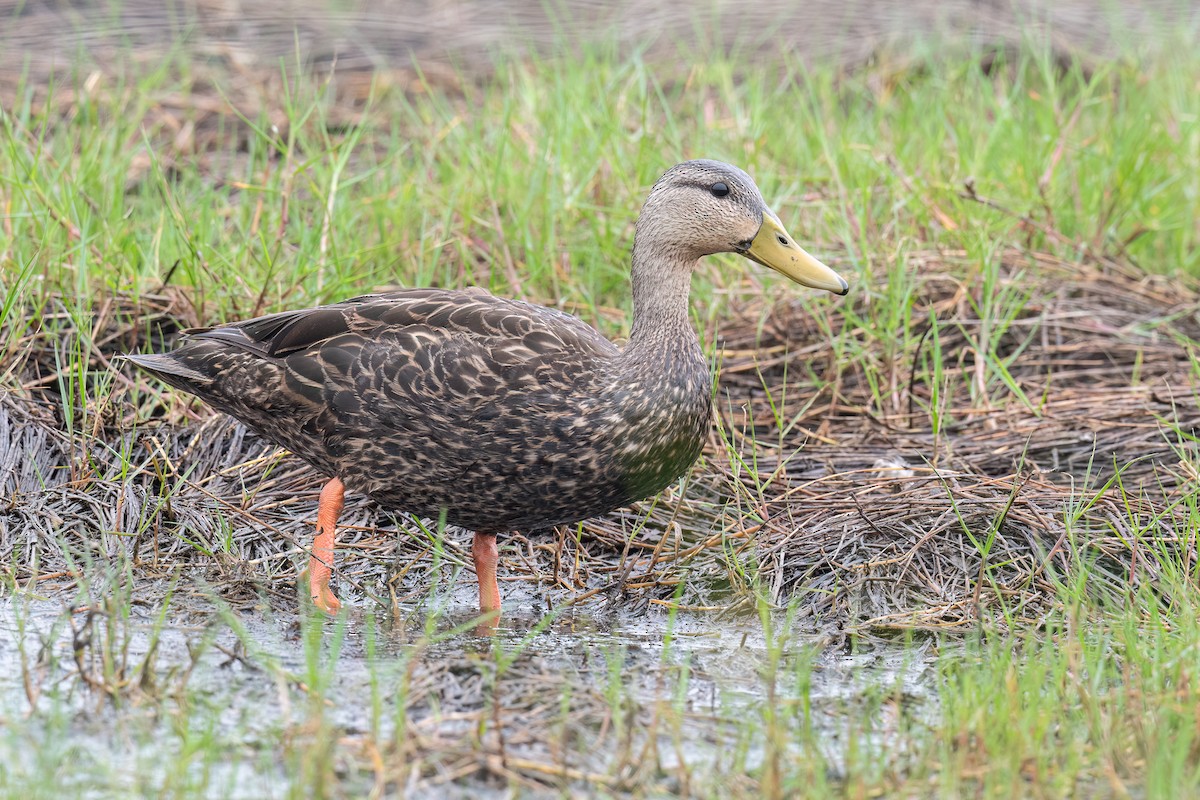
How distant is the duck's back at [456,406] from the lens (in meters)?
4.44

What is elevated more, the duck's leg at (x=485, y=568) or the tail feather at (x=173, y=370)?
the tail feather at (x=173, y=370)

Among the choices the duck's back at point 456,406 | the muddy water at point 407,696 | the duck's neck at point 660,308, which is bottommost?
the muddy water at point 407,696

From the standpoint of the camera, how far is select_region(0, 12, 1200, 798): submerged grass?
3.44m

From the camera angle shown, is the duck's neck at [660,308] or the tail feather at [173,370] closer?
the duck's neck at [660,308]

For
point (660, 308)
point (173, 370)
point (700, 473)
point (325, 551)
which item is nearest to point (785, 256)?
point (660, 308)

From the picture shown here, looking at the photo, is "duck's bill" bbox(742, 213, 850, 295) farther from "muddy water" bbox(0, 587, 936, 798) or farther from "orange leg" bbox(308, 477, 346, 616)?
"orange leg" bbox(308, 477, 346, 616)

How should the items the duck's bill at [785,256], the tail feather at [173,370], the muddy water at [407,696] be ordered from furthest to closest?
the tail feather at [173,370]
the duck's bill at [785,256]
the muddy water at [407,696]

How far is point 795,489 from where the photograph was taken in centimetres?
534

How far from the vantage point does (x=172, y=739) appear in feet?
11.2

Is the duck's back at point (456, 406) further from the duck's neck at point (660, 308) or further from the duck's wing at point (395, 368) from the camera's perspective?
the duck's neck at point (660, 308)

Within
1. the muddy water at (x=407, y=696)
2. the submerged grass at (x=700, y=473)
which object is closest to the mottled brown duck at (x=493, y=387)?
the submerged grass at (x=700, y=473)

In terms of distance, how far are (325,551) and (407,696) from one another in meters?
1.12

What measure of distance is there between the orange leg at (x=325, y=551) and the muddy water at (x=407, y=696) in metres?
0.14

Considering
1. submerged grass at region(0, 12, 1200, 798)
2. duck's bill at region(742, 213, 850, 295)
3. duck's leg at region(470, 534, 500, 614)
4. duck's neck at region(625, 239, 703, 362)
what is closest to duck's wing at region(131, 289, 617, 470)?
duck's neck at region(625, 239, 703, 362)
